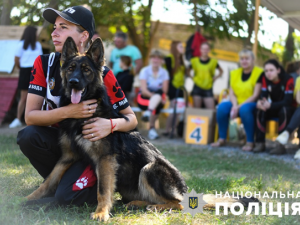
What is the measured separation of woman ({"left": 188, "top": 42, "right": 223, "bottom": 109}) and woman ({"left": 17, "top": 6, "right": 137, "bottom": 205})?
5.26m

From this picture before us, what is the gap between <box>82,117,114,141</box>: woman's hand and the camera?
300 centimetres

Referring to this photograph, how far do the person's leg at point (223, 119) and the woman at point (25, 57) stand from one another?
14.8ft

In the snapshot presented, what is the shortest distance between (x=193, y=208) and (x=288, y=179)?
2.28 meters

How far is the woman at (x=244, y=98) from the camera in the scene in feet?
23.2

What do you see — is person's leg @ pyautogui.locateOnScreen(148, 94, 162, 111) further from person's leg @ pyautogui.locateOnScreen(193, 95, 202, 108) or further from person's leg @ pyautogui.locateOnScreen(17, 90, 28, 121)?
person's leg @ pyautogui.locateOnScreen(17, 90, 28, 121)

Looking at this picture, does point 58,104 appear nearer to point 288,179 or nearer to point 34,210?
point 34,210

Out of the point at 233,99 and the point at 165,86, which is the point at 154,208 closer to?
the point at 233,99

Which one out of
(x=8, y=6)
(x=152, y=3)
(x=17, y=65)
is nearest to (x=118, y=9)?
(x=152, y=3)

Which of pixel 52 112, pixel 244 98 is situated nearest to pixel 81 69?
pixel 52 112

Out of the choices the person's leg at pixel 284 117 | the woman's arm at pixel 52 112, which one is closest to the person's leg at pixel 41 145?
the woman's arm at pixel 52 112

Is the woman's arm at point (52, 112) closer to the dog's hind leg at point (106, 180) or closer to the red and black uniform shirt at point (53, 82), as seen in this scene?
the red and black uniform shirt at point (53, 82)

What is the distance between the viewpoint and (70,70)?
3006 millimetres

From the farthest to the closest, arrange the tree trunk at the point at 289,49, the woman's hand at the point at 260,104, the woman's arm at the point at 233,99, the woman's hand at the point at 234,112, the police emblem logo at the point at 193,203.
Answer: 1. the tree trunk at the point at 289,49
2. the woman's arm at the point at 233,99
3. the woman's hand at the point at 234,112
4. the woman's hand at the point at 260,104
5. the police emblem logo at the point at 193,203

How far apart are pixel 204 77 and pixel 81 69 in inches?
226
